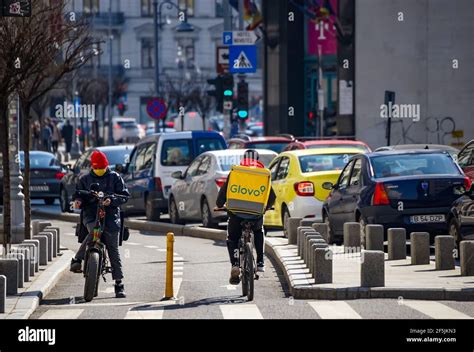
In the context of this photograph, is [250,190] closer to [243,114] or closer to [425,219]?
[425,219]

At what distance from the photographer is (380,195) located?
21312 millimetres

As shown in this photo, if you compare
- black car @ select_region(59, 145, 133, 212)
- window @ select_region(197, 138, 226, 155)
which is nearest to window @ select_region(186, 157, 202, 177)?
window @ select_region(197, 138, 226, 155)

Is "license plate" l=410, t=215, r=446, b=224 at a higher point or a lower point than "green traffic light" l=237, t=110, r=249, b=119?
lower

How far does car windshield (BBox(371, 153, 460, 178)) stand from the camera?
71.1 ft

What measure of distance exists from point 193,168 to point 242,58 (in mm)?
11684

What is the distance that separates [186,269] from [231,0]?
3795 centimetres

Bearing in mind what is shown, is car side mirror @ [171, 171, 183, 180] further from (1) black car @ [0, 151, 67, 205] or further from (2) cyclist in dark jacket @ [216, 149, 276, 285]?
(2) cyclist in dark jacket @ [216, 149, 276, 285]

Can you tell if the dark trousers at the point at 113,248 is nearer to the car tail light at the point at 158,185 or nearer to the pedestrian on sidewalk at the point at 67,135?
the car tail light at the point at 158,185

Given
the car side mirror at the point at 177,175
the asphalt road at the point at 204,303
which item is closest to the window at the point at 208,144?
the car side mirror at the point at 177,175

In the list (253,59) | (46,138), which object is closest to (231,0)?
(46,138)

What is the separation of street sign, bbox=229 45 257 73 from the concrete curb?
19.8 meters

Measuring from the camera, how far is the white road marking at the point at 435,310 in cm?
1396

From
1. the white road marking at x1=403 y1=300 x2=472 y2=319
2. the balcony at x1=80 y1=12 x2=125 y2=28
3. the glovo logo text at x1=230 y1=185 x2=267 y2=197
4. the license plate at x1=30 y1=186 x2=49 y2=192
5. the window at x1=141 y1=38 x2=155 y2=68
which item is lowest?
the license plate at x1=30 y1=186 x2=49 y2=192
